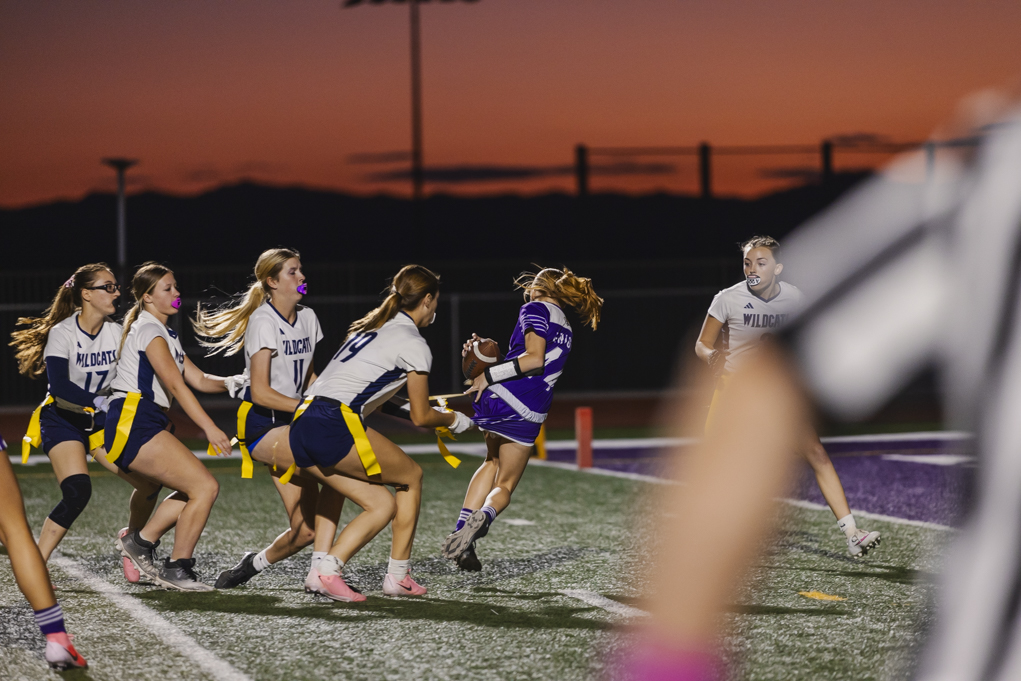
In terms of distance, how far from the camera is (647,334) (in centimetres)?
2480

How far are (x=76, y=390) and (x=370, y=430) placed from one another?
5.01 feet

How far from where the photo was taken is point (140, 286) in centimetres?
644

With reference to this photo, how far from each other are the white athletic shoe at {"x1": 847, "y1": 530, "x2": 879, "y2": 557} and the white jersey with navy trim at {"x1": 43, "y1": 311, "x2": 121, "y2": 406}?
157 inches

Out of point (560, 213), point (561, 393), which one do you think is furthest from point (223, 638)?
point (560, 213)

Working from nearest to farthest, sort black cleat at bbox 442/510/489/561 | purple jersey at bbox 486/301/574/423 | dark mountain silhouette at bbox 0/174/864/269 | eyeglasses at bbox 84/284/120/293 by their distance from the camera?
1. eyeglasses at bbox 84/284/120/293
2. black cleat at bbox 442/510/489/561
3. purple jersey at bbox 486/301/574/423
4. dark mountain silhouette at bbox 0/174/864/269

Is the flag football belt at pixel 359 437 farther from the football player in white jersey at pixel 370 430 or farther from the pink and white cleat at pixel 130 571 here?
the pink and white cleat at pixel 130 571

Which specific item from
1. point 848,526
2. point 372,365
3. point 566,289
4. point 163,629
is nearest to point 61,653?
point 163,629

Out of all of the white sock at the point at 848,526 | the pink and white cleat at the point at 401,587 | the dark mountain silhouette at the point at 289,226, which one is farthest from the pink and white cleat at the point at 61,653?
the dark mountain silhouette at the point at 289,226

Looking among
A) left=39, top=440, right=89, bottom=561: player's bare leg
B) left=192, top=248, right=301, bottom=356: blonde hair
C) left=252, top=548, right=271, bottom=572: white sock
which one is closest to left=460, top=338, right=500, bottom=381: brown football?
left=192, top=248, right=301, bottom=356: blonde hair

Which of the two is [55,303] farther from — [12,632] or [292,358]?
[12,632]

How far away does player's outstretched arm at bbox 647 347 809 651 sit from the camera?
0.73 metres

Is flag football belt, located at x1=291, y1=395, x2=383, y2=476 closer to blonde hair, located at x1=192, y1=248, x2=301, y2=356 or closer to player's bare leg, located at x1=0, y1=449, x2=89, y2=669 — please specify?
blonde hair, located at x1=192, y1=248, x2=301, y2=356

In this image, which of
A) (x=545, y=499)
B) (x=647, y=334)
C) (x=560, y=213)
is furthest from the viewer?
(x=560, y=213)

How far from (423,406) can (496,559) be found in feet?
5.37
